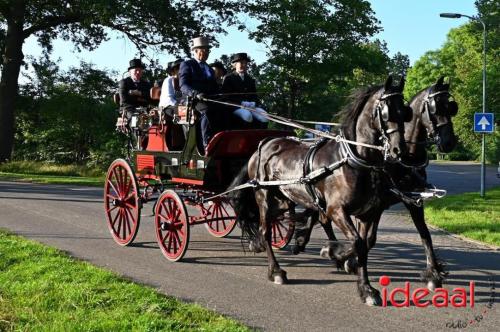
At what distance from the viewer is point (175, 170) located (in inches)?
325

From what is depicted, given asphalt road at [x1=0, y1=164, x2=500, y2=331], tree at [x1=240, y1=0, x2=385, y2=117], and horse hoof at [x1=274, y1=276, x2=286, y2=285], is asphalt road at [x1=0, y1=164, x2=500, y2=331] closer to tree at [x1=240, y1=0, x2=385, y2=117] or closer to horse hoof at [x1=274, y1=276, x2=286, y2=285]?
horse hoof at [x1=274, y1=276, x2=286, y2=285]

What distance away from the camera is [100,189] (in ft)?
61.4

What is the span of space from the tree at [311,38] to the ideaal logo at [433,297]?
2380 cm

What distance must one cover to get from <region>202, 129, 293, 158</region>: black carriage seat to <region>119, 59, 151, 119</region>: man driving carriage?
8.59 feet

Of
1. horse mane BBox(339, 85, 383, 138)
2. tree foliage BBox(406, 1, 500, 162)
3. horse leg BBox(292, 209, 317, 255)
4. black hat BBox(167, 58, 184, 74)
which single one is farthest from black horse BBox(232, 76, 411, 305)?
tree foliage BBox(406, 1, 500, 162)

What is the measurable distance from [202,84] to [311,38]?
22.4 metres

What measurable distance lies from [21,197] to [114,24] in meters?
12.5

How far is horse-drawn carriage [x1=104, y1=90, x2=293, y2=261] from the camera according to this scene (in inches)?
300

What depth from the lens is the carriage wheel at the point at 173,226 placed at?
24.4 ft

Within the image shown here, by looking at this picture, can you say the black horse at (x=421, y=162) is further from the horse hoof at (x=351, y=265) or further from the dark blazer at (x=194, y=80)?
the dark blazer at (x=194, y=80)

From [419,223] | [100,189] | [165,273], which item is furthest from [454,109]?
[100,189]

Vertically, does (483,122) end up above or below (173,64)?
below

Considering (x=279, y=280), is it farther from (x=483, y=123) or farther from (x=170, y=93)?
(x=483, y=123)

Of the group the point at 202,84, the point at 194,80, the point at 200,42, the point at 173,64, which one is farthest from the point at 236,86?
the point at 173,64
